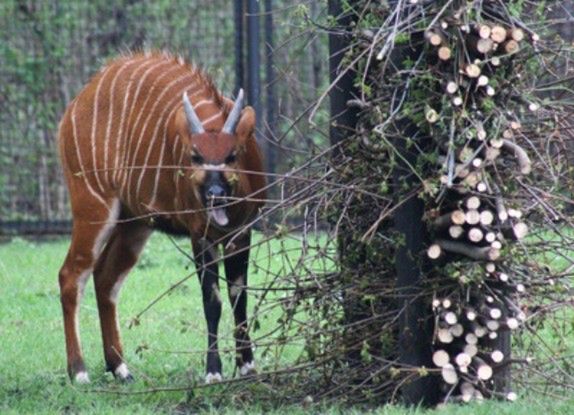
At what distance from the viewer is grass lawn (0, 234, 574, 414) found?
251 inches

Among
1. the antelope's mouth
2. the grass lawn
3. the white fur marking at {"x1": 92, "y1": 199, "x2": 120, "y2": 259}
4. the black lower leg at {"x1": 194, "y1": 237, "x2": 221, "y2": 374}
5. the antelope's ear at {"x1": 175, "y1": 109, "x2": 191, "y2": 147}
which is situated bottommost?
the grass lawn

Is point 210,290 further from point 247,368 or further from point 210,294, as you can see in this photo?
point 247,368

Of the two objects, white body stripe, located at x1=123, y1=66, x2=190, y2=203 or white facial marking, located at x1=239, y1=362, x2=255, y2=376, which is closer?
white facial marking, located at x1=239, y1=362, x2=255, y2=376

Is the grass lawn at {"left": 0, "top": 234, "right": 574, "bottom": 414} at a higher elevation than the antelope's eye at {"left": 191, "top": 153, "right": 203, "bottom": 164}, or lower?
lower

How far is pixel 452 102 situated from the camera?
577 cm

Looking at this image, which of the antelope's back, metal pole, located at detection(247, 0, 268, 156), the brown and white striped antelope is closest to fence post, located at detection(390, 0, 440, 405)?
the brown and white striped antelope

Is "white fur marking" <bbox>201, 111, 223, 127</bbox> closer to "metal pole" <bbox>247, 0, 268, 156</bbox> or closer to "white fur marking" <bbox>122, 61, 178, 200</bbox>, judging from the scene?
"white fur marking" <bbox>122, 61, 178, 200</bbox>

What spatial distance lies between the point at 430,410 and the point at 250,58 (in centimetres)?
753

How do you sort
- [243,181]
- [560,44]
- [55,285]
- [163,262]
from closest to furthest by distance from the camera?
[560,44], [243,181], [55,285], [163,262]

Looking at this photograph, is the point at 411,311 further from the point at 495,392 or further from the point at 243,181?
the point at 243,181

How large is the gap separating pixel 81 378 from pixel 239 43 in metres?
6.28

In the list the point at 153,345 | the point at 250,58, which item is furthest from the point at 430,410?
the point at 250,58

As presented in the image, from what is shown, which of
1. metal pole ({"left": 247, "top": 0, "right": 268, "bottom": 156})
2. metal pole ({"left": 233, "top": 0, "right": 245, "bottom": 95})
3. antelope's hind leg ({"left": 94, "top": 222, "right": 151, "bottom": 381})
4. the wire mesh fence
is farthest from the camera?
the wire mesh fence

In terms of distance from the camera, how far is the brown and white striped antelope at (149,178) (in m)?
7.12
